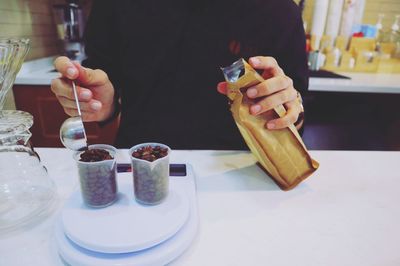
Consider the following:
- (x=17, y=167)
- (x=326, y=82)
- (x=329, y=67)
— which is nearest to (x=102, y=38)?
(x=17, y=167)

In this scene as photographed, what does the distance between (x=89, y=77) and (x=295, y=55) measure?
2.33 feet

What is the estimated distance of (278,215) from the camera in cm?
60

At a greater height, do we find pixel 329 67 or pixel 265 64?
pixel 265 64

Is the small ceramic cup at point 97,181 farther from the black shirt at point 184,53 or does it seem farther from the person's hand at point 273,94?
the black shirt at point 184,53

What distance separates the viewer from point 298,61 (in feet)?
3.46

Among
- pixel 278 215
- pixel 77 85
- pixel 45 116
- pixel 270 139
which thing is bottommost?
pixel 45 116

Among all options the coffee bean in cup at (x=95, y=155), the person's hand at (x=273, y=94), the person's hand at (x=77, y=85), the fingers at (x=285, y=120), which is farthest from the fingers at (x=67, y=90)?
the fingers at (x=285, y=120)

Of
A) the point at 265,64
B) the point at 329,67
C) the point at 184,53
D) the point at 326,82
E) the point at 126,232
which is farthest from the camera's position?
the point at 329,67

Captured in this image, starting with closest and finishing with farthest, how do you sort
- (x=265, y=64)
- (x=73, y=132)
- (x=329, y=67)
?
(x=73, y=132) < (x=265, y=64) < (x=329, y=67)

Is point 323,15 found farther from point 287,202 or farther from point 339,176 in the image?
point 287,202

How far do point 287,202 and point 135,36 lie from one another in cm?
76

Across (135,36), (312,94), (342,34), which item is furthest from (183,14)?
(342,34)

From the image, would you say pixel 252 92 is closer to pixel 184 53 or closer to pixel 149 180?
pixel 149 180

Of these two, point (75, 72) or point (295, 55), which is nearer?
point (75, 72)
